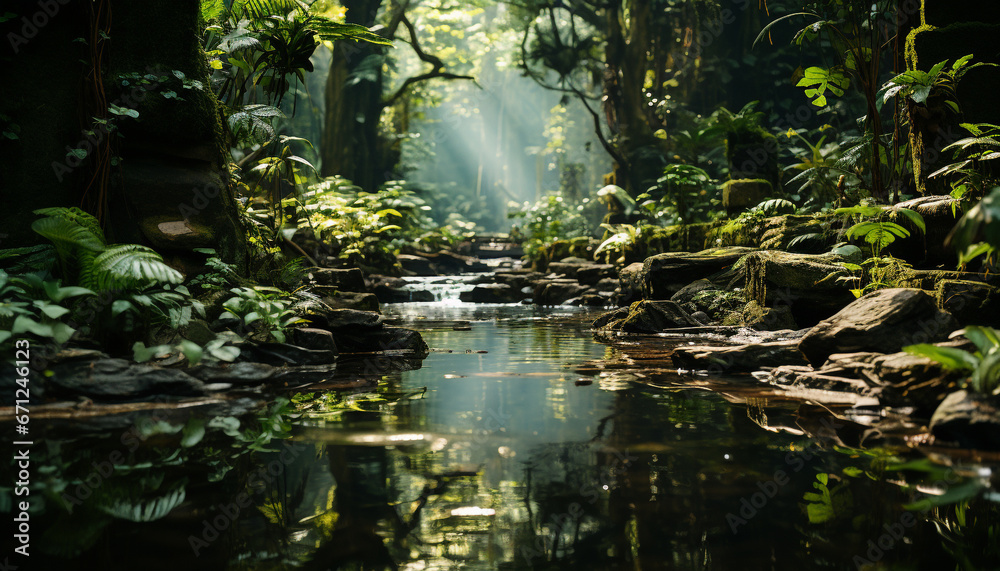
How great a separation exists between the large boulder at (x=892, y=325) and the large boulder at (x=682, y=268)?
17.3 ft

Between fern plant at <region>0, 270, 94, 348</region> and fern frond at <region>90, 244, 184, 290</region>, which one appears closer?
fern plant at <region>0, 270, 94, 348</region>

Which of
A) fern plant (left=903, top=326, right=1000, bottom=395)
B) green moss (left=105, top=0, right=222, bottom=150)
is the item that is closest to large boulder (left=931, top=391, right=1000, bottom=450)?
fern plant (left=903, top=326, right=1000, bottom=395)

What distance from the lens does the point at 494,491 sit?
2252mm

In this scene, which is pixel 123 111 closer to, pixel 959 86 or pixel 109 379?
pixel 109 379

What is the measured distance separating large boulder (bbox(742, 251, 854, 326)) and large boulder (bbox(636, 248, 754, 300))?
226 cm

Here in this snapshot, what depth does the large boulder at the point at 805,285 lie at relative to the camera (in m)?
6.71

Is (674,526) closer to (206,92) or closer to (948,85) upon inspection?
(206,92)

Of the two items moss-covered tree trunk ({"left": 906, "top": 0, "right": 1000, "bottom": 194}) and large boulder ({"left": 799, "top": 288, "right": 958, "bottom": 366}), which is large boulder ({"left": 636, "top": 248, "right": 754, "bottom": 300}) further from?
large boulder ({"left": 799, "top": 288, "right": 958, "bottom": 366})

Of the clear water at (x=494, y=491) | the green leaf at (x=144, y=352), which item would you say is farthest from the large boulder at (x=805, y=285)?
the green leaf at (x=144, y=352)

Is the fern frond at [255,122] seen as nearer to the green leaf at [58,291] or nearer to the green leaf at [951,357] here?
the green leaf at [58,291]

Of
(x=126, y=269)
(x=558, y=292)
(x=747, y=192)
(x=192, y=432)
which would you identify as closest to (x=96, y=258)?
(x=126, y=269)

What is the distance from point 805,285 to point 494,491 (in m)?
5.74

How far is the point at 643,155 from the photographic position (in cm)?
2195

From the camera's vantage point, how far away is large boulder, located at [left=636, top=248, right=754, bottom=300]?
961cm
